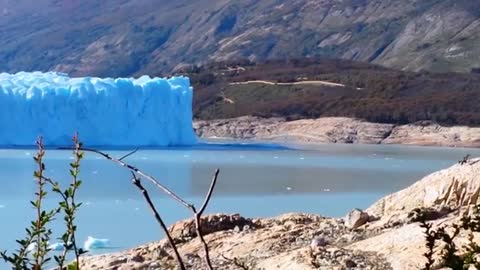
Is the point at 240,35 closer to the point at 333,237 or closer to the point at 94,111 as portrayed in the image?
the point at 94,111

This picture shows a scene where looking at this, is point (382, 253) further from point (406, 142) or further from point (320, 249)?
point (406, 142)

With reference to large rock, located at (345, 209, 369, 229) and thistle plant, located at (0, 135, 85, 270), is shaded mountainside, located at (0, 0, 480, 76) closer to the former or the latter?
large rock, located at (345, 209, 369, 229)

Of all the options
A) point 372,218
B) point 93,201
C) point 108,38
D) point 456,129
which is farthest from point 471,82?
point 108,38

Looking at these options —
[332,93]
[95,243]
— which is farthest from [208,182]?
[332,93]

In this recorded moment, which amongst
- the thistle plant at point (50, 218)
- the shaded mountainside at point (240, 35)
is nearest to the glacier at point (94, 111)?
the thistle plant at point (50, 218)

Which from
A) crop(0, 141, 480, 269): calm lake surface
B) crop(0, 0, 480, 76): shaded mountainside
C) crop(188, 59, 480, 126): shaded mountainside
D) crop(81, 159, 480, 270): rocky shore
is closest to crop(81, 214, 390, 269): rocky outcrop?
crop(81, 159, 480, 270): rocky shore

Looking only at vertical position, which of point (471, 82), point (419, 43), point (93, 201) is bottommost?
point (93, 201)
